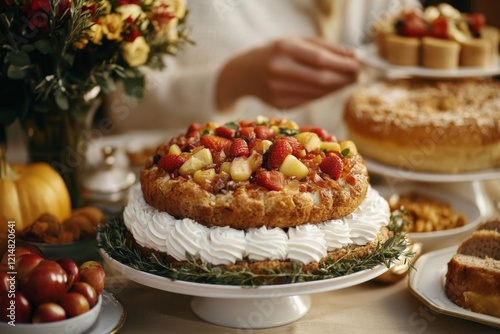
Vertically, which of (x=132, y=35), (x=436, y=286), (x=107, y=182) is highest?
(x=132, y=35)

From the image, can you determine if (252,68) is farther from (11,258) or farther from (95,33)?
(11,258)

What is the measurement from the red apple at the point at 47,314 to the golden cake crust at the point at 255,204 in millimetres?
344

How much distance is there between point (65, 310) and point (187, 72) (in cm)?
195

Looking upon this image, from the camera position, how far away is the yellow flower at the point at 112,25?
169cm

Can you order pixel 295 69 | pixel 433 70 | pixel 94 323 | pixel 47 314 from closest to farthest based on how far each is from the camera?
pixel 47 314 → pixel 94 323 → pixel 433 70 → pixel 295 69

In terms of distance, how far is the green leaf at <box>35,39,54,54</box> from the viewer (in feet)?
5.34

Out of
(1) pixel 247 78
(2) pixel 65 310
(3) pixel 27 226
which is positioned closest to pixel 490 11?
(1) pixel 247 78

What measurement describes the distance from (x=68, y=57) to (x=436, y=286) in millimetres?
1118

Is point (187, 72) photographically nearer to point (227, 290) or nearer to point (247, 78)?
point (247, 78)

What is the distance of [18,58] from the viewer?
1.64 metres

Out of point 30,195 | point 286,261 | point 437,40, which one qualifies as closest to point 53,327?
point 286,261

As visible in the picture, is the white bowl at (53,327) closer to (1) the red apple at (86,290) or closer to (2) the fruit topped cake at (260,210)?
(1) the red apple at (86,290)

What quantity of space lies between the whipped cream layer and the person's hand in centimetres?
117

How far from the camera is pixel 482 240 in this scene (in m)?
1.69
